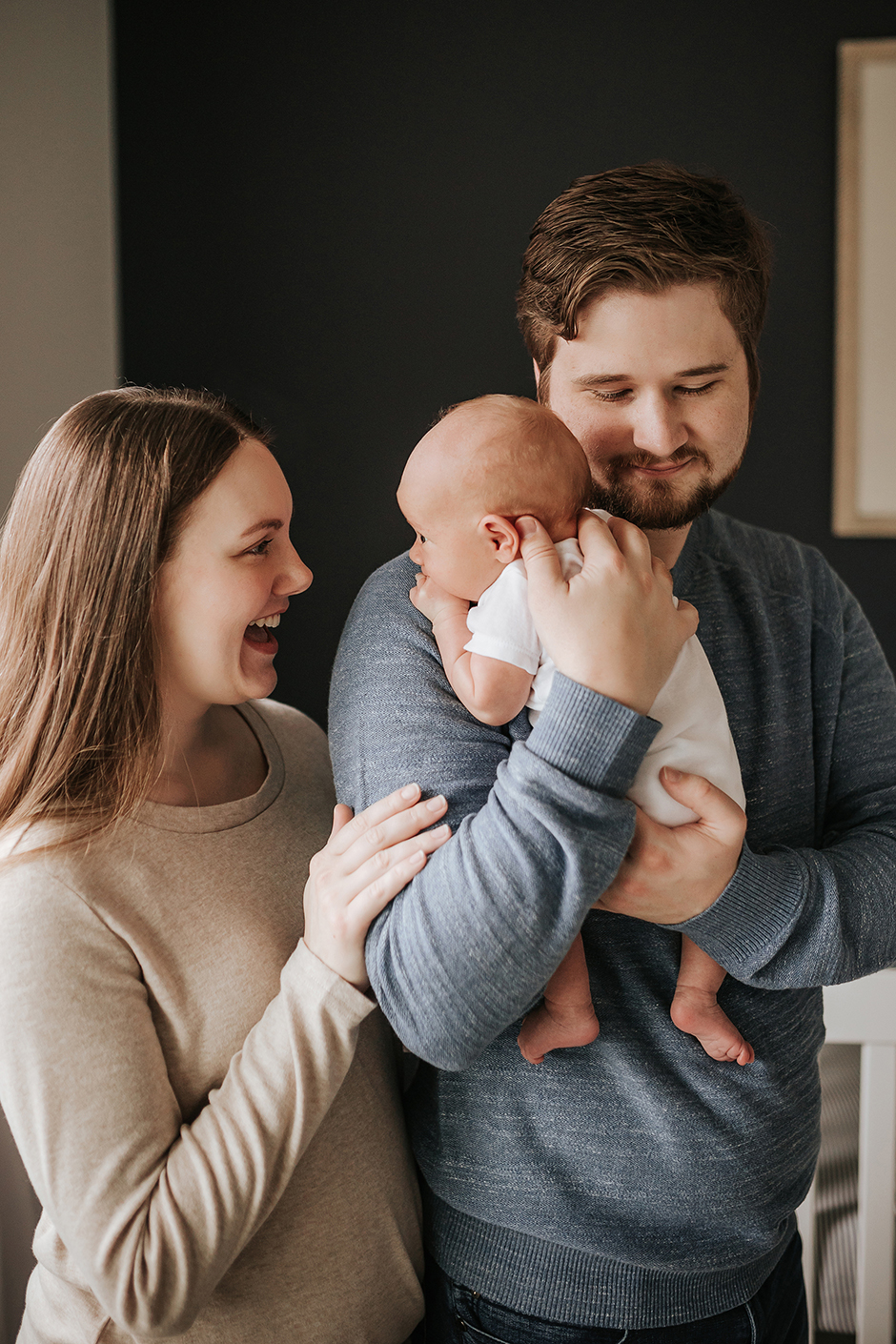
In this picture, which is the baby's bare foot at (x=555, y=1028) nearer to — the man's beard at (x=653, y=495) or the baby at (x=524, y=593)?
the baby at (x=524, y=593)

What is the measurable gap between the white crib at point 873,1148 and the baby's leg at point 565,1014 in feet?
2.91

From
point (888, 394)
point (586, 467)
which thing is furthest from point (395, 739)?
point (888, 394)

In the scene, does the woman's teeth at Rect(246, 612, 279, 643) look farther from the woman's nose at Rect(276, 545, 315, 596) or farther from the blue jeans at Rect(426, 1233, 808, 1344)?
the blue jeans at Rect(426, 1233, 808, 1344)

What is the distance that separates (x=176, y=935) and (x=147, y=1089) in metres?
0.15

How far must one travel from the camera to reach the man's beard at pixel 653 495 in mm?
1107

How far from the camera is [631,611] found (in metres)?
0.87

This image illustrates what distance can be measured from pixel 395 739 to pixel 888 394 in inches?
79.5

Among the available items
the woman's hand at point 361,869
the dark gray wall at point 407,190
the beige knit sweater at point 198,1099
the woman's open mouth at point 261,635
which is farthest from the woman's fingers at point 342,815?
the dark gray wall at point 407,190

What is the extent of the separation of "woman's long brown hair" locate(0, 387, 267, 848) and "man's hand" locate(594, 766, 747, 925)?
54 centimetres

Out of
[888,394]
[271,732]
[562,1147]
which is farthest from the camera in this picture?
[888,394]

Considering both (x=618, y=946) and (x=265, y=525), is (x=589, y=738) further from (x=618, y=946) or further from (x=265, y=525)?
(x=265, y=525)

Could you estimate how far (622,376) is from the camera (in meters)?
1.07

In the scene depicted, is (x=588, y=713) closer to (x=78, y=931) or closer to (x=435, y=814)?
(x=435, y=814)

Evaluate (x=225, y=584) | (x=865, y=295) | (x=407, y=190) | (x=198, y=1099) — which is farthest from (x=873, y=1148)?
(x=407, y=190)
